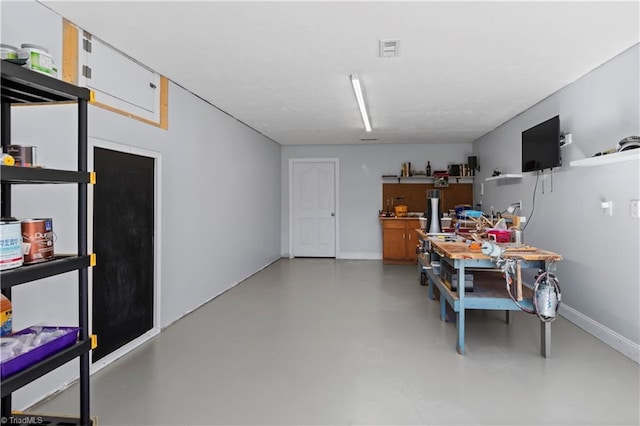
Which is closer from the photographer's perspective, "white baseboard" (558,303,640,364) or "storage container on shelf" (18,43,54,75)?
"storage container on shelf" (18,43,54,75)

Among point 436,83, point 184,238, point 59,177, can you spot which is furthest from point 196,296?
point 436,83

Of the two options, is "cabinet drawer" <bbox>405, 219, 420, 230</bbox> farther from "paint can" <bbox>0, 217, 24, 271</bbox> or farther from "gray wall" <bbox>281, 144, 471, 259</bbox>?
"paint can" <bbox>0, 217, 24, 271</bbox>

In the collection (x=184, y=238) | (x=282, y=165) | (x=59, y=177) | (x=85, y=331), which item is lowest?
(x=85, y=331)

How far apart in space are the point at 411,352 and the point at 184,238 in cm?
281

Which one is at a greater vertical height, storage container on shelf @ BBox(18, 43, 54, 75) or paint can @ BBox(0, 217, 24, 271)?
storage container on shelf @ BBox(18, 43, 54, 75)

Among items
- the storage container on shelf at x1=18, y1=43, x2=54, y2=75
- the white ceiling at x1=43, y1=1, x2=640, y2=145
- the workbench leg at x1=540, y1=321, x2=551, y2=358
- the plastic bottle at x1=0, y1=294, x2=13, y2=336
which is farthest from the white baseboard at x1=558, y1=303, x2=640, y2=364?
the storage container on shelf at x1=18, y1=43, x2=54, y2=75

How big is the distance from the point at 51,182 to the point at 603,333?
465cm

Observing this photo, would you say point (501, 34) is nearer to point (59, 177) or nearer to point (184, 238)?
point (59, 177)

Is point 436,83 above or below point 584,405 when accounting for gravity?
above

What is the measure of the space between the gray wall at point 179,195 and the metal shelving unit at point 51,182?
1.46ft

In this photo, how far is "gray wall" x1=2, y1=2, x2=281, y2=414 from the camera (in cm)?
250

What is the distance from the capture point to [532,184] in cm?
534

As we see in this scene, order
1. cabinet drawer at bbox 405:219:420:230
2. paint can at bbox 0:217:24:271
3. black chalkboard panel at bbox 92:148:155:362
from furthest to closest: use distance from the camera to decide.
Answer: cabinet drawer at bbox 405:219:420:230 → black chalkboard panel at bbox 92:148:155:362 → paint can at bbox 0:217:24:271

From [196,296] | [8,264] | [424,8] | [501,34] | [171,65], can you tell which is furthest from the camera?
[196,296]
